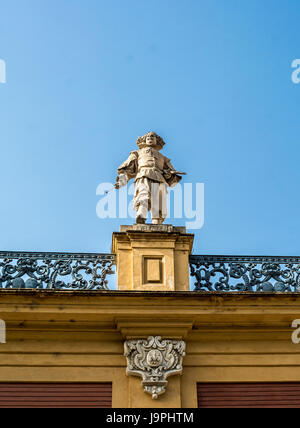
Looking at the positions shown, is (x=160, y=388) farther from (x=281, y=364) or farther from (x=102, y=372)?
(x=281, y=364)

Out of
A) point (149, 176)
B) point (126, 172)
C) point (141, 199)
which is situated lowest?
point (141, 199)

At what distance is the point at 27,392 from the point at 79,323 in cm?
114

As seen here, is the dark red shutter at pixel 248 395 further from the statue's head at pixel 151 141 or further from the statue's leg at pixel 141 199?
the statue's head at pixel 151 141

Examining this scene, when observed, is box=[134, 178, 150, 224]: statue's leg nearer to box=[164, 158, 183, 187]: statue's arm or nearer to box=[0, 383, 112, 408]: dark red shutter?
box=[164, 158, 183, 187]: statue's arm

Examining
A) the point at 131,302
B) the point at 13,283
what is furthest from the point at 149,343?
the point at 13,283

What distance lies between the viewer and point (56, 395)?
382 inches

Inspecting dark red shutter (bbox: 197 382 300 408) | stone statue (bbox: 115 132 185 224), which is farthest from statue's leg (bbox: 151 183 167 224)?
dark red shutter (bbox: 197 382 300 408)

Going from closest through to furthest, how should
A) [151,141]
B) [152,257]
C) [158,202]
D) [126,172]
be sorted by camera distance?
[152,257]
[158,202]
[126,172]
[151,141]

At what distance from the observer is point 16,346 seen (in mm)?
10047

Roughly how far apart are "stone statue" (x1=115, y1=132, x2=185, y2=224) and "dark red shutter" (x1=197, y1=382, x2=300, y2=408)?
2800mm

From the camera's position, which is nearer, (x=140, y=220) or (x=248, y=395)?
(x=248, y=395)

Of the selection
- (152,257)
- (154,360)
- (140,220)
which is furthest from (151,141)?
(154,360)

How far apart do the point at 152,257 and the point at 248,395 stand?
2.39 metres

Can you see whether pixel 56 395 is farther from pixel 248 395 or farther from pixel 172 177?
pixel 172 177
